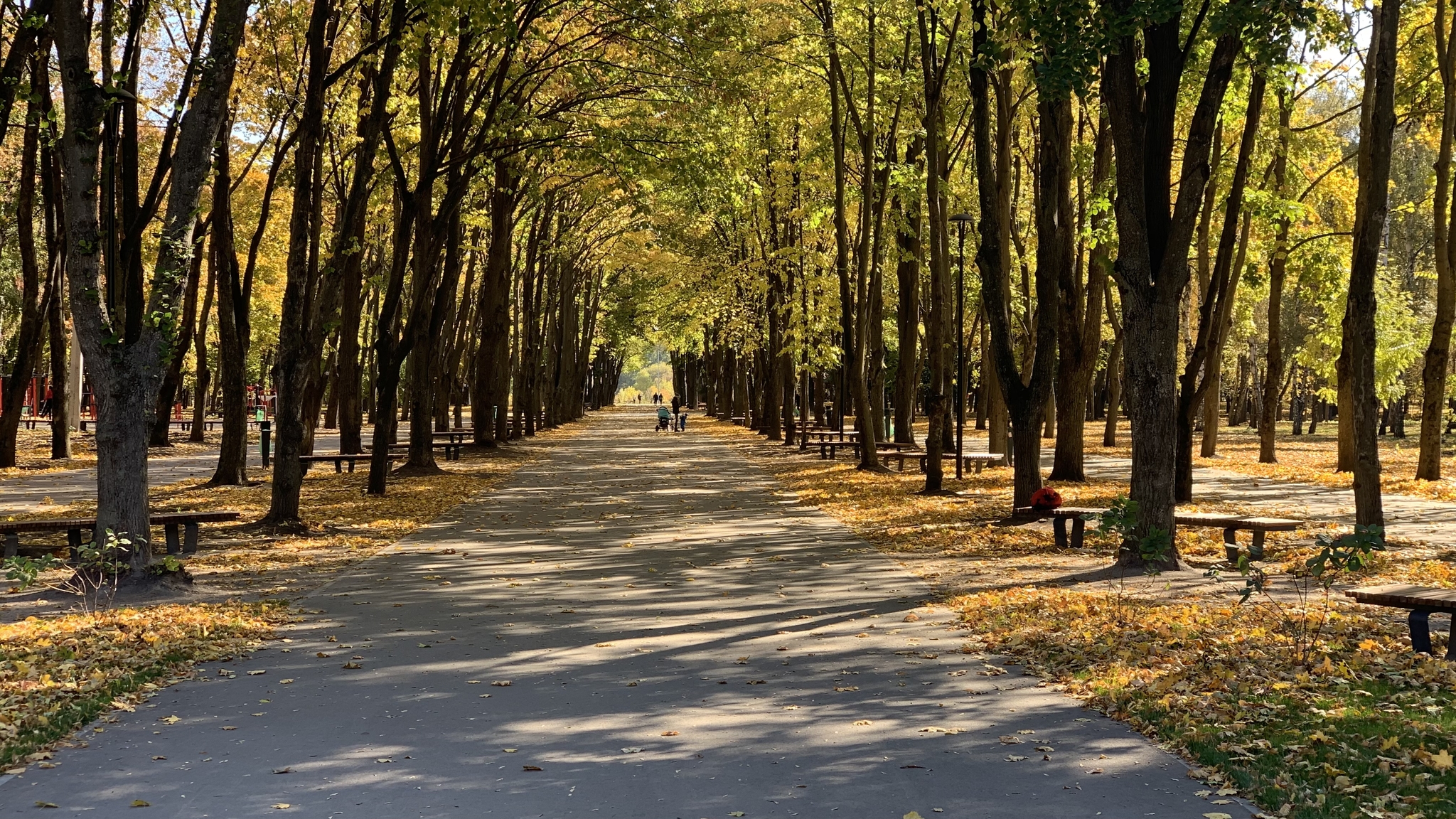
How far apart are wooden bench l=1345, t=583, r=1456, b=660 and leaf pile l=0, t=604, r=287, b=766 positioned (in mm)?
7651

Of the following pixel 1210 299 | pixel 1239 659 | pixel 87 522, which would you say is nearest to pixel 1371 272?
pixel 1210 299

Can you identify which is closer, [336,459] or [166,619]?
[166,619]

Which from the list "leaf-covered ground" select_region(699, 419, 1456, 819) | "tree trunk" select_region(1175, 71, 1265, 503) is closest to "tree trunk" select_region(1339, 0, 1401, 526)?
"leaf-covered ground" select_region(699, 419, 1456, 819)

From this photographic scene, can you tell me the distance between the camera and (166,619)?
9.97m

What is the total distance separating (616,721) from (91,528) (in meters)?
9.02

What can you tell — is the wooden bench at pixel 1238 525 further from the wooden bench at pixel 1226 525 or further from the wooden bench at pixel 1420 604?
the wooden bench at pixel 1420 604

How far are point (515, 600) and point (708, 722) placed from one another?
4.60m

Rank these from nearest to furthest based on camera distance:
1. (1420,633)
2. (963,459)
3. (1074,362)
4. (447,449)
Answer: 1. (1420,633)
2. (1074,362)
3. (963,459)
4. (447,449)

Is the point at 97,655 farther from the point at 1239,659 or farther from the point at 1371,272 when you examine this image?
the point at 1371,272

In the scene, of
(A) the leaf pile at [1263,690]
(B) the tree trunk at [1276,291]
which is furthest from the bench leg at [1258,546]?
(B) the tree trunk at [1276,291]

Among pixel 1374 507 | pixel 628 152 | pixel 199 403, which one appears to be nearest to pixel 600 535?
pixel 628 152

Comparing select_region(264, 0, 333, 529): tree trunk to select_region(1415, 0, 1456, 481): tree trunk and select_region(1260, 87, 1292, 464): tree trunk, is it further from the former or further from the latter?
select_region(1260, 87, 1292, 464): tree trunk

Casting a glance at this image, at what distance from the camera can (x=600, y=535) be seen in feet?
55.3

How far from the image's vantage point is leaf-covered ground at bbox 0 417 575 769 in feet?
23.8
